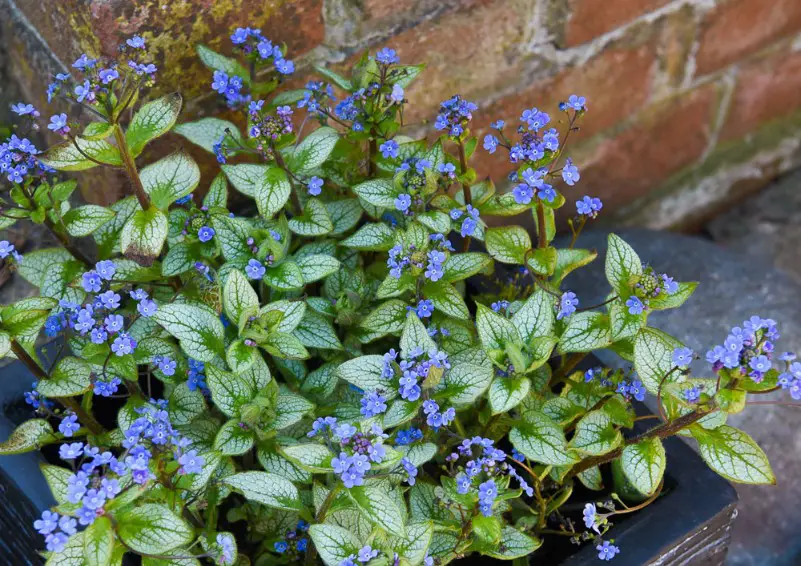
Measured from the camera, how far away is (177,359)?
129 cm

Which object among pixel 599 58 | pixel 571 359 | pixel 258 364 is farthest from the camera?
pixel 599 58

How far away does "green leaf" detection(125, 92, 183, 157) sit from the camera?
4.02 feet

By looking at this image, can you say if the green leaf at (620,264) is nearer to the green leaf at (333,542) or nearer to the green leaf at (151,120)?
the green leaf at (333,542)

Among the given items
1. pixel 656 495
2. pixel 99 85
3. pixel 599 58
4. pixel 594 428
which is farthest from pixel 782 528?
pixel 99 85

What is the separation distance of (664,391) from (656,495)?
23cm

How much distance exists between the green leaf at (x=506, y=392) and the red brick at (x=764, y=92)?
1.48m

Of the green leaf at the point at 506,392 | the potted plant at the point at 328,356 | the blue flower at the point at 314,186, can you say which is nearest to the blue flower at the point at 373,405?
the potted plant at the point at 328,356

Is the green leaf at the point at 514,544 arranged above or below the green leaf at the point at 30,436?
below

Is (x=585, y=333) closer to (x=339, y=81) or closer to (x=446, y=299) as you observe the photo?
(x=446, y=299)

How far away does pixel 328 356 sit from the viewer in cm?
137

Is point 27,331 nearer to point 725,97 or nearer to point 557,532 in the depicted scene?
point 557,532

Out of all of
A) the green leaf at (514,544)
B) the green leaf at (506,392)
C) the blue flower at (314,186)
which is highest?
the blue flower at (314,186)

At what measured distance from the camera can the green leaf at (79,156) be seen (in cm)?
121

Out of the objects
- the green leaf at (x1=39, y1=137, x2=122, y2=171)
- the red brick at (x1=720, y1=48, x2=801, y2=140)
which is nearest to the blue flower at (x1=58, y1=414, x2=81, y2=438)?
the green leaf at (x1=39, y1=137, x2=122, y2=171)
